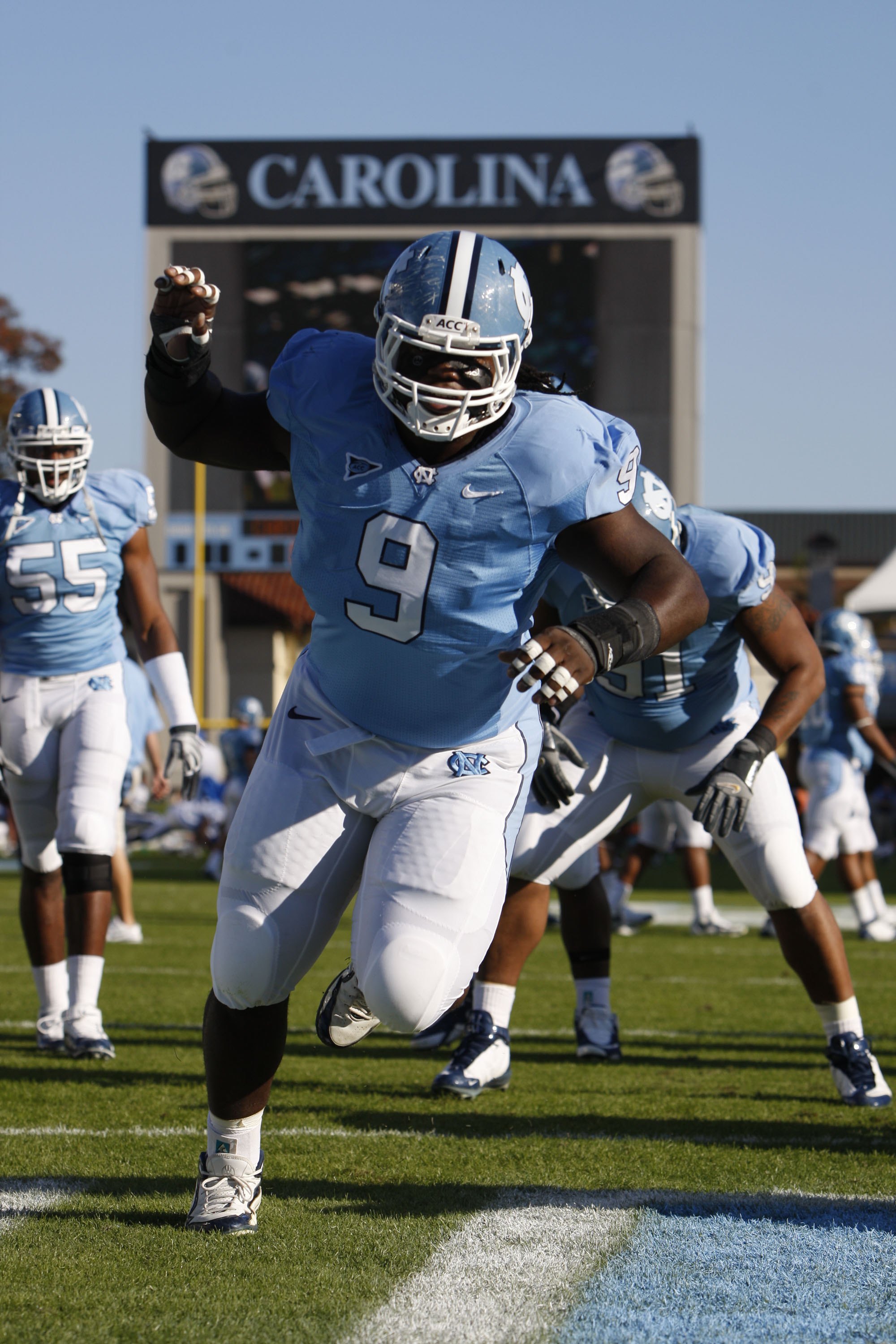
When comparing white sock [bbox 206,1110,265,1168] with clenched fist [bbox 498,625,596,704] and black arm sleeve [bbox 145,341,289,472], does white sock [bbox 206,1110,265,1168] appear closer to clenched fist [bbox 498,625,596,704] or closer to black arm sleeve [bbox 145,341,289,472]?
clenched fist [bbox 498,625,596,704]

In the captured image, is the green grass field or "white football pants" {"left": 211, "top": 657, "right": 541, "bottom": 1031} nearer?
the green grass field

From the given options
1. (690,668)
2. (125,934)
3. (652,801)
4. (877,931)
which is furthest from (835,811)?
(690,668)

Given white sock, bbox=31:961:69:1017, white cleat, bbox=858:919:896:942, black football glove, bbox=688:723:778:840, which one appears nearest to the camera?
black football glove, bbox=688:723:778:840

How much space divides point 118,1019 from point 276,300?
78.6 feet

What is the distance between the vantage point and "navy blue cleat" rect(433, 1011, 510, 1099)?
13.7 ft

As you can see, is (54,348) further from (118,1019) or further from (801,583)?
(118,1019)

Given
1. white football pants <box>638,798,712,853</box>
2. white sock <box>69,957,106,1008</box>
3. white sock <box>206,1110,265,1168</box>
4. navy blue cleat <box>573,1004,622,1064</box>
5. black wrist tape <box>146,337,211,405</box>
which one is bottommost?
white football pants <box>638,798,712,853</box>

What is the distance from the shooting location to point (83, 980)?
475cm

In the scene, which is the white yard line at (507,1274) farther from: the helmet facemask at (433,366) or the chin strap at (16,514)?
the chin strap at (16,514)

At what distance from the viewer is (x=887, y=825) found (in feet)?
63.9

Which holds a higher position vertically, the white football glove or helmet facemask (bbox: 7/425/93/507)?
helmet facemask (bbox: 7/425/93/507)

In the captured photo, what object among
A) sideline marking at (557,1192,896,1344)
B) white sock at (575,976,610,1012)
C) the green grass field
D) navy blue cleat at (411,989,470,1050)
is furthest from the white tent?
sideline marking at (557,1192,896,1344)

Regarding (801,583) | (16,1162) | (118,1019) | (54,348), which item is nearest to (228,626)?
(54,348)

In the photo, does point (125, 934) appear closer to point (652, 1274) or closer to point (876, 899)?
point (876, 899)
